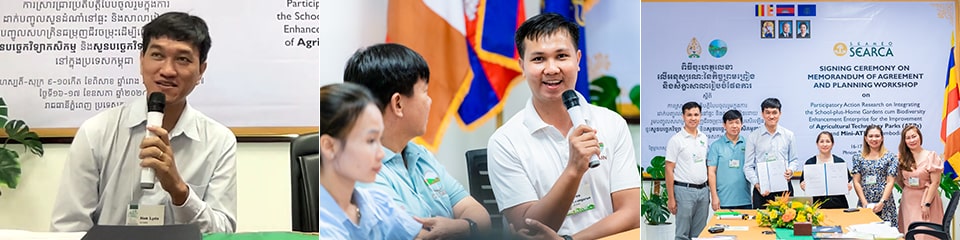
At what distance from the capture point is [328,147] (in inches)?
79.6

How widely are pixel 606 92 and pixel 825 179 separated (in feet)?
16.3

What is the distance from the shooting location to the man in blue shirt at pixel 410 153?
6.64 ft

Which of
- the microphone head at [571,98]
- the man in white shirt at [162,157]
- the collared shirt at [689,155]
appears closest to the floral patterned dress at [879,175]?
the collared shirt at [689,155]

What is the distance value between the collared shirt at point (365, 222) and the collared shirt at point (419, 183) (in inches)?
1.2

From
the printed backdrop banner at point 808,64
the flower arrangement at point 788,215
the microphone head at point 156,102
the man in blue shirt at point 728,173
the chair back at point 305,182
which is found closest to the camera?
the chair back at point 305,182

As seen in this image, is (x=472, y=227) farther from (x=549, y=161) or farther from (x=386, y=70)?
(x=386, y=70)

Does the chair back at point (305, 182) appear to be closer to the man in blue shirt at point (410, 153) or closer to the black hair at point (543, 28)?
the man in blue shirt at point (410, 153)

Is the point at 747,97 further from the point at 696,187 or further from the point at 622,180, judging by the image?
the point at 622,180

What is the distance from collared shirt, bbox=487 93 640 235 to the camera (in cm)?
210

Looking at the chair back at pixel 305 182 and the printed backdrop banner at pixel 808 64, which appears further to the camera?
the printed backdrop banner at pixel 808 64

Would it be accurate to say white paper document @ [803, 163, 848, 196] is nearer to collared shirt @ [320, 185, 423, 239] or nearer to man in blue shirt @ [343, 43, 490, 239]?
man in blue shirt @ [343, 43, 490, 239]

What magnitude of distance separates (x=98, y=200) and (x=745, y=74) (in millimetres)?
4604

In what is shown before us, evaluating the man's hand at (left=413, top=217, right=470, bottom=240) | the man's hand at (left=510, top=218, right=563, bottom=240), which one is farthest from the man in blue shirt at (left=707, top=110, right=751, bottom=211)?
the man's hand at (left=413, top=217, right=470, bottom=240)

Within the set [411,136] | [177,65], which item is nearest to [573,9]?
[411,136]
